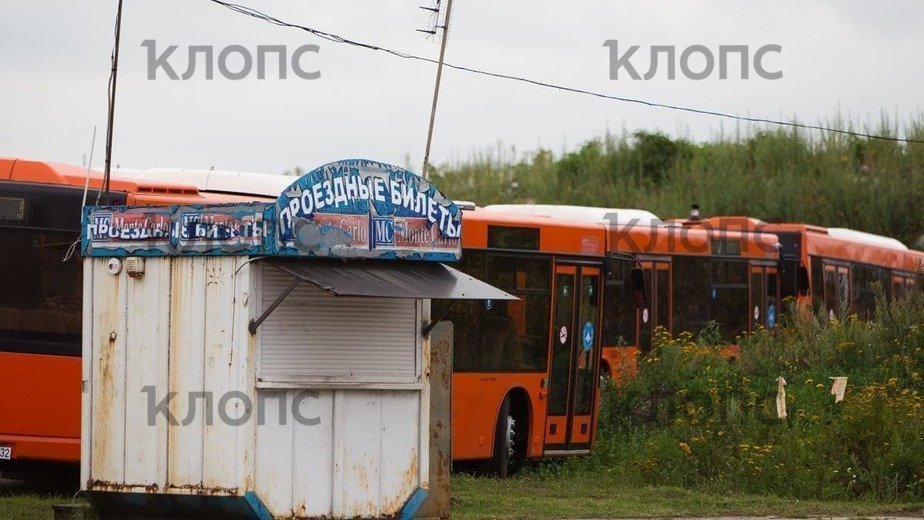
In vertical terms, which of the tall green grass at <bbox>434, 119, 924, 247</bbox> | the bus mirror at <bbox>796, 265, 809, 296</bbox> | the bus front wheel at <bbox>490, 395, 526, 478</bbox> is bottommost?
the bus front wheel at <bbox>490, 395, 526, 478</bbox>

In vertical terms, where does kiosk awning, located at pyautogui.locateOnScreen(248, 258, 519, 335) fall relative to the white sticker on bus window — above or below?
above

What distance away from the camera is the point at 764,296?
27891mm

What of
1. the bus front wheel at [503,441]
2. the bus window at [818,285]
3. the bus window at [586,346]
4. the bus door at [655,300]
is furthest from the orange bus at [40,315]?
the bus window at [818,285]

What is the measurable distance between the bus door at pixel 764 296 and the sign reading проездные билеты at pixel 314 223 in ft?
50.4

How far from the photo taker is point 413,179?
12.8m

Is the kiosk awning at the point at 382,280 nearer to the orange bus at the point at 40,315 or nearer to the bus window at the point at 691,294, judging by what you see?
the orange bus at the point at 40,315

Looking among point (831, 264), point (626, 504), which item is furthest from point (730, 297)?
point (626, 504)

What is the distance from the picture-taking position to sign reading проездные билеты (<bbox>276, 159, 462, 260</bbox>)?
12.0 metres

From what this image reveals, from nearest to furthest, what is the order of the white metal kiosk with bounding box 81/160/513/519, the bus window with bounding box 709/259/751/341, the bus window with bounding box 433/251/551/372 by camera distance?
1. the white metal kiosk with bounding box 81/160/513/519
2. the bus window with bounding box 433/251/551/372
3. the bus window with bounding box 709/259/751/341

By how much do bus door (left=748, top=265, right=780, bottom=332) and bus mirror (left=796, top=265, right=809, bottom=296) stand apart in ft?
1.83

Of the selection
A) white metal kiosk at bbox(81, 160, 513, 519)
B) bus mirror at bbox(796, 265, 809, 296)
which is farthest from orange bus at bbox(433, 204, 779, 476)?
bus mirror at bbox(796, 265, 809, 296)

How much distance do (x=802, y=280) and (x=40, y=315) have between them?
56.2 feet

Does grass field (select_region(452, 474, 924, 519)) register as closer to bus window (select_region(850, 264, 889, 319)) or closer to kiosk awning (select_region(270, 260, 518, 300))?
kiosk awning (select_region(270, 260, 518, 300))

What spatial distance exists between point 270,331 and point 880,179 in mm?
37569
